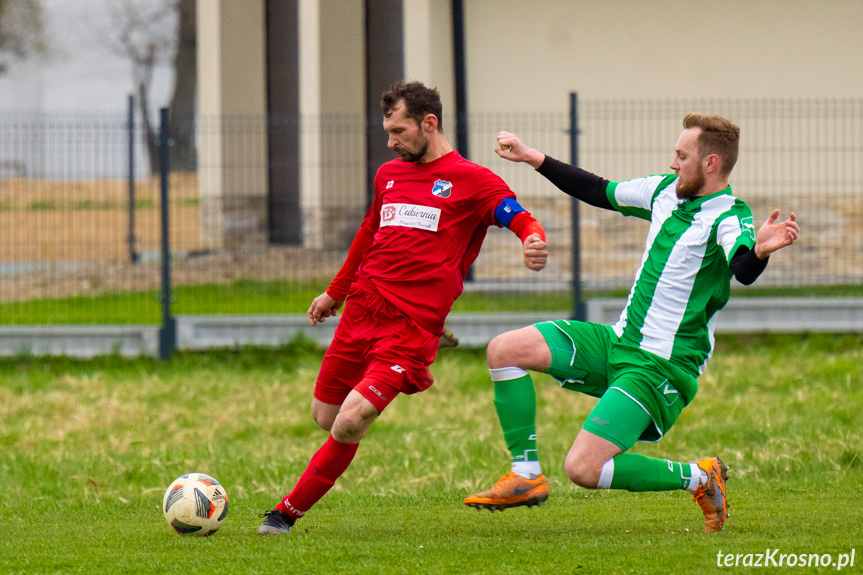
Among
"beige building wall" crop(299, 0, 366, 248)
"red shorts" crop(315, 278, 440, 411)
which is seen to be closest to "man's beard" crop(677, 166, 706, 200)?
"red shorts" crop(315, 278, 440, 411)

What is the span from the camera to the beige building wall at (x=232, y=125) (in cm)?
1313

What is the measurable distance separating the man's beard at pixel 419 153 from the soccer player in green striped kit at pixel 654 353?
1014mm

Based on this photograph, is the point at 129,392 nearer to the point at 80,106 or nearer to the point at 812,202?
the point at 812,202

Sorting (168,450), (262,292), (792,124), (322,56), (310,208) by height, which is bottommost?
(168,450)

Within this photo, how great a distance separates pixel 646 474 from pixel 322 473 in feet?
5.08

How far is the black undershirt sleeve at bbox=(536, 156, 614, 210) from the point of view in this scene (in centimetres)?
518

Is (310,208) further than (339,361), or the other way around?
(310,208)

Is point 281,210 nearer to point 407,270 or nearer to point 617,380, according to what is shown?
point 407,270

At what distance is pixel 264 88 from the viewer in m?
18.7

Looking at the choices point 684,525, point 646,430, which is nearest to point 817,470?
point 684,525

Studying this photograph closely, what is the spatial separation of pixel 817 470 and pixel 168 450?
192 inches

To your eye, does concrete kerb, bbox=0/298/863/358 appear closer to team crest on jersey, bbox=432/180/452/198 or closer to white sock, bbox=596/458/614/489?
team crest on jersey, bbox=432/180/452/198

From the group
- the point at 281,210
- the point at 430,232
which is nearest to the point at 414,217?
the point at 430,232

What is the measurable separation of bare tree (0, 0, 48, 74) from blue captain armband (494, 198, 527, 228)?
27.5m
